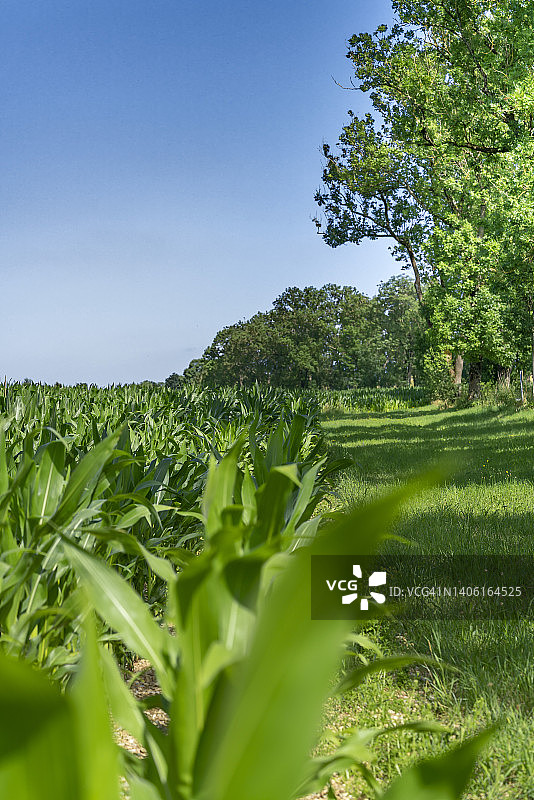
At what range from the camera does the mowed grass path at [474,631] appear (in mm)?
1965

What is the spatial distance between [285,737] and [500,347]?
17.7 m

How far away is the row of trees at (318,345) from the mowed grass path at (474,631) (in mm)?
52858

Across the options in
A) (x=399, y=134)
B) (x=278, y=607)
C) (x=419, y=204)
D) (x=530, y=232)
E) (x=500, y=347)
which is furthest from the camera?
(x=419, y=204)

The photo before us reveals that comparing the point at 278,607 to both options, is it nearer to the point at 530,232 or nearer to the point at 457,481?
the point at 457,481

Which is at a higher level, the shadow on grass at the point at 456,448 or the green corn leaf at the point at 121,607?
the green corn leaf at the point at 121,607

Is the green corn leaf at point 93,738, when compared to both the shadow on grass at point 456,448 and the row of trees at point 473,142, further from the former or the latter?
the row of trees at point 473,142

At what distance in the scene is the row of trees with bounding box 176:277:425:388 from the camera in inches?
2489

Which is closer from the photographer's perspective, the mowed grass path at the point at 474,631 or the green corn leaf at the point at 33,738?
the green corn leaf at the point at 33,738

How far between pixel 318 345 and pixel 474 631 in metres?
60.8

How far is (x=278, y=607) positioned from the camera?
515 millimetres

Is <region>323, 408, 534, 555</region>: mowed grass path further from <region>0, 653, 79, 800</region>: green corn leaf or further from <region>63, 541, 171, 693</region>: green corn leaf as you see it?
<region>63, 541, 171, 693</region>: green corn leaf

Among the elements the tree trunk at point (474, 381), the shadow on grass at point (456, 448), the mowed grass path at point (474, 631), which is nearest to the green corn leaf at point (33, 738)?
the mowed grass path at point (474, 631)

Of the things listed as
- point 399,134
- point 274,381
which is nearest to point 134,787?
point 399,134

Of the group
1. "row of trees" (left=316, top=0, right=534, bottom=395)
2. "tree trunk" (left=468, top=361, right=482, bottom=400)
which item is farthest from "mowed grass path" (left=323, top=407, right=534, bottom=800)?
"tree trunk" (left=468, top=361, right=482, bottom=400)
